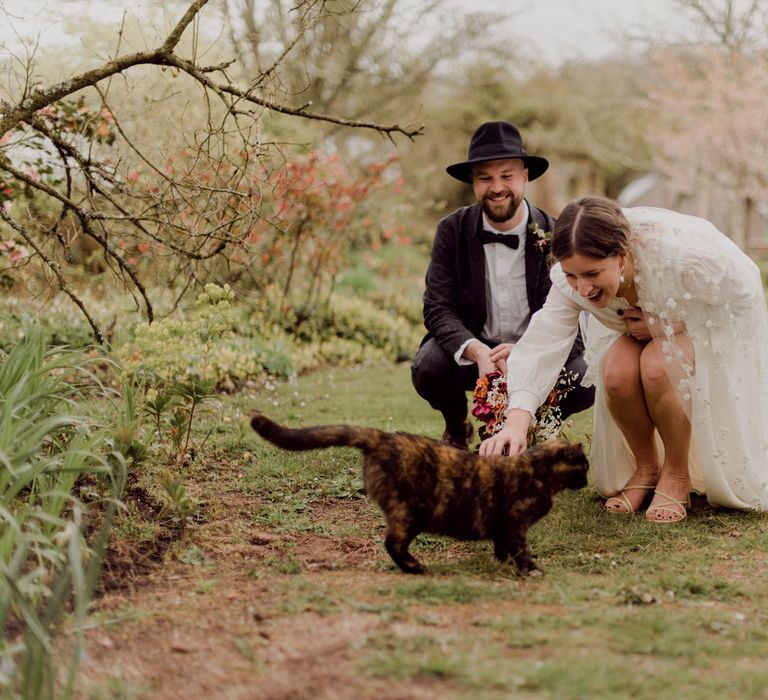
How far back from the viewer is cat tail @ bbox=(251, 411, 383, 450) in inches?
116

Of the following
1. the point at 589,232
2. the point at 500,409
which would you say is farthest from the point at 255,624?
the point at 589,232

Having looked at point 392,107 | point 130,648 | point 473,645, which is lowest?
point 130,648

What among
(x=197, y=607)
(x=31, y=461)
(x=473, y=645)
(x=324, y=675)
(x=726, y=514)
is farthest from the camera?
(x=726, y=514)

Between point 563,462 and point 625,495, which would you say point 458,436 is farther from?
point 563,462

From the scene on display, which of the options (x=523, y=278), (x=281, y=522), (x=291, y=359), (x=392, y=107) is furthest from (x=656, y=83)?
(x=281, y=522)

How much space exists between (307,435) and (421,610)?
0.71m

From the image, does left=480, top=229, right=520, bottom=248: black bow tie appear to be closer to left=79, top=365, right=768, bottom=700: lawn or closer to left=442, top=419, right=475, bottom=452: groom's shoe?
left=442, top=419, right=475, bottom=452: groom's shoe

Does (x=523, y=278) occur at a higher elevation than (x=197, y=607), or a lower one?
higher

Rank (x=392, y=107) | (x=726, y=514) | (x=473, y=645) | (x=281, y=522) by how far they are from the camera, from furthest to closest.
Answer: (x=392, y=107) < (x=726, y=514) < (x=281, y=522) < (x=473, y=645)

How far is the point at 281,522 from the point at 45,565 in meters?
1.20

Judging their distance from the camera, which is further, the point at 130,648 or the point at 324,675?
the point at 130,648

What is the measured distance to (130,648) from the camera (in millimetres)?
2533

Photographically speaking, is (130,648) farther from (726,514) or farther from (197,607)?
(726,514)

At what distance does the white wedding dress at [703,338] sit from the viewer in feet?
13.1
